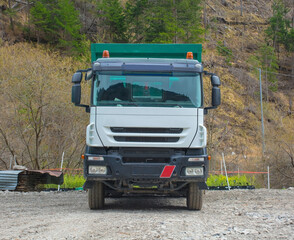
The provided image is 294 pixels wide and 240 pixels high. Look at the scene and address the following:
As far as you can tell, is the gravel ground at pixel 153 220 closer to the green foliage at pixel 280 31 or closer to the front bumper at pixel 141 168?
the front bumper at pixel 141 168

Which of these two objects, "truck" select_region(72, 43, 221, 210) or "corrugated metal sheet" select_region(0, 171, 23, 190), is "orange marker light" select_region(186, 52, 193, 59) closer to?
"truck" select_region(72, 43, 221, 210)

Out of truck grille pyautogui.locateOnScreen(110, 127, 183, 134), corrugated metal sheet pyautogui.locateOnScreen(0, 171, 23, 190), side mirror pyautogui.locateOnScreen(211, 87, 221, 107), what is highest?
side mirror pyautogui.locateOnScreen(211, 87, 221, 107)

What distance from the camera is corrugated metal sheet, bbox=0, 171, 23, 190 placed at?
14.4 metres

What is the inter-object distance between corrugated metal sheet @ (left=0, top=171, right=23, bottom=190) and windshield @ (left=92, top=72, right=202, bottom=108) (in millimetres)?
6831

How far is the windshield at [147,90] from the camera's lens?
8.85 m

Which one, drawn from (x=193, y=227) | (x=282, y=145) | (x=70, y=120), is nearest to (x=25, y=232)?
(x=193, y=227)

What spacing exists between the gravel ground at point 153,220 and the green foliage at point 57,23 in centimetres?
3919

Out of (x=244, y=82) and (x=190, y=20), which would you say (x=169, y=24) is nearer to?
(x=190, y=20)

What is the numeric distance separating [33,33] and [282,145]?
38.1m

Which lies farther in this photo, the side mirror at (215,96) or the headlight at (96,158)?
the side mirror at (215,96)

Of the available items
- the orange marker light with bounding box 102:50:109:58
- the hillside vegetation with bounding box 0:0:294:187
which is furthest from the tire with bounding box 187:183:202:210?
the hillside vegetation with bounding box 0:0:294:187

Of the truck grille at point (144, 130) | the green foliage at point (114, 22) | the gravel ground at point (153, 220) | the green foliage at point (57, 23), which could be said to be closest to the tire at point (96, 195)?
the gravel ground at point (153, 220)

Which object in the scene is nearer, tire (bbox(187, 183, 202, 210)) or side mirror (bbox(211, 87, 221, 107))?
side mirror (bbox(211, 87, 221, 107))

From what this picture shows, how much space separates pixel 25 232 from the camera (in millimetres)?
6613
